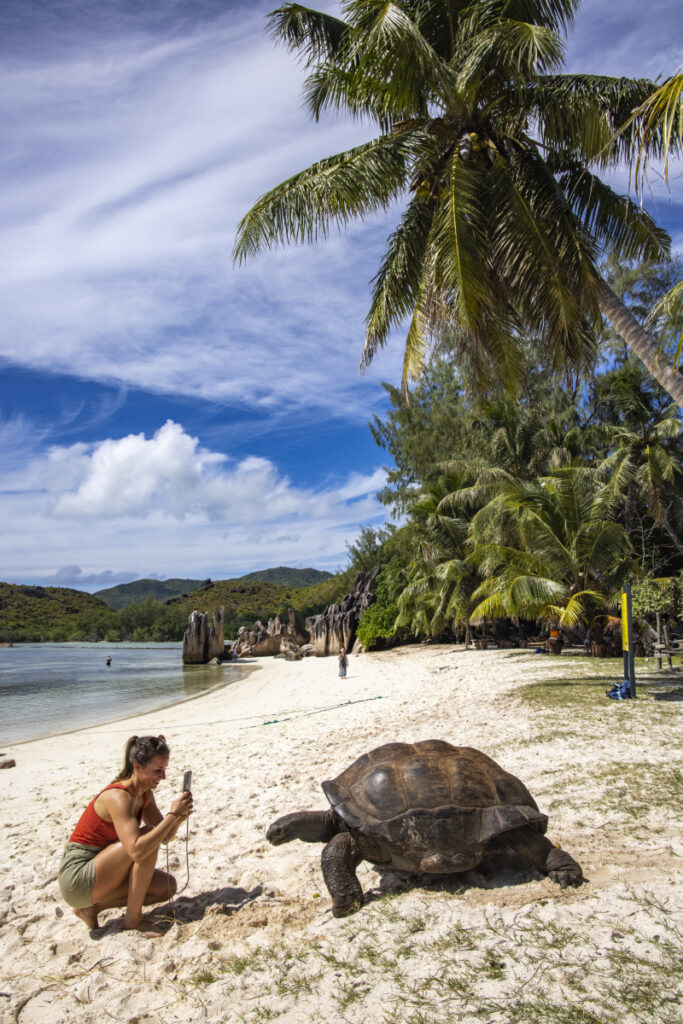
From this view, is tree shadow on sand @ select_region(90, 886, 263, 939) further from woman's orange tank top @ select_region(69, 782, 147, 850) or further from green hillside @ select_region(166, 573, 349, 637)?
green hillside @ select_region(166, 573, 349, 637)

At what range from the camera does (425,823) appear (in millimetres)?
3949

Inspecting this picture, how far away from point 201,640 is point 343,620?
48.2 feet

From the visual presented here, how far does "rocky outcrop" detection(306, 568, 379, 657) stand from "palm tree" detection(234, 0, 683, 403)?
2813 cm

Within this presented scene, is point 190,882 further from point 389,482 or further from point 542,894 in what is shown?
point 389,482

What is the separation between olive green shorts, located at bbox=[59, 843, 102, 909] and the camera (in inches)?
150

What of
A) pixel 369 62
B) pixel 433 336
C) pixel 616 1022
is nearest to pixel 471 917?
pixel 616 1022

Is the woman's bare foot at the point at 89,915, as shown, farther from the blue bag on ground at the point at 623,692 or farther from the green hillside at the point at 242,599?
the green hillside at the point at 242,599

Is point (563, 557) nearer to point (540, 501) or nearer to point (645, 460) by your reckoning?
point (540, 501)

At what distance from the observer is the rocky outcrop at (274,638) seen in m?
46.6

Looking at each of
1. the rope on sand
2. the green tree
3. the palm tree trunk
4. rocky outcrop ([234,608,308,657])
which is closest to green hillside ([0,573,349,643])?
rocky outcrop ([234,608,308,657])

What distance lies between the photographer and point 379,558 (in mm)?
45031

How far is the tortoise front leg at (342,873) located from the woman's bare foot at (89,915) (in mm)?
1540

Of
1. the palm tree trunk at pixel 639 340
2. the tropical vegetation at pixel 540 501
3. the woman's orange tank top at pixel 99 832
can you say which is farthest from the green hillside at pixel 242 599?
the woman's orange tank top at pixel 99 832

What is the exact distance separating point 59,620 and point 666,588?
123832 millimetres
